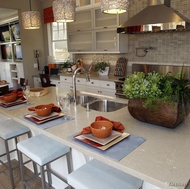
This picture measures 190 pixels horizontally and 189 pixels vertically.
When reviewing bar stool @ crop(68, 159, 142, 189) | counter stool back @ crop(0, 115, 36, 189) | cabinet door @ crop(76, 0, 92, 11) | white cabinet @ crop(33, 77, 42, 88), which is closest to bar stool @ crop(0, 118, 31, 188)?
counter stool back @ crop(0, 115, 36, 189)

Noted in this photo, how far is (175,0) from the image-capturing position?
3.25 m

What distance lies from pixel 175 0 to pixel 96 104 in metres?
2.27

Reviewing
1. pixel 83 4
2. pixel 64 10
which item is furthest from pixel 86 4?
pixel 64 10

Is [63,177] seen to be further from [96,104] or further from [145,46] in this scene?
[145,46]

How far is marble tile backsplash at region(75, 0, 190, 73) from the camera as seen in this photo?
3.25 metres

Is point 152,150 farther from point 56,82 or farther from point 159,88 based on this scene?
point 56,82

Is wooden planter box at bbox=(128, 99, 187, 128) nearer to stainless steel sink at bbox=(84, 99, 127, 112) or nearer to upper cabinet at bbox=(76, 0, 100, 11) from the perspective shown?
stainless steel sink at bbox=(84, 99, 127, 112)

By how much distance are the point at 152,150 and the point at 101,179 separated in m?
0.37

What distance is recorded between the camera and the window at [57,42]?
5387 mm

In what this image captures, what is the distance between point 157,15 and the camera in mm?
2701

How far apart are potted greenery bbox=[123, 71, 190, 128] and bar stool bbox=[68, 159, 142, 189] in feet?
1.43

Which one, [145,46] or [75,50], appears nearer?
[145,46]

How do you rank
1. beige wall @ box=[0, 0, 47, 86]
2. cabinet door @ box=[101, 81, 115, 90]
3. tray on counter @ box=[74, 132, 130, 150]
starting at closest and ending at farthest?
tray on counter @ box=[74, 132, 130, 150], cabinet door @ box=[101, 81, 115, 90], beige wall @ box=[0, 0, 47, 86]

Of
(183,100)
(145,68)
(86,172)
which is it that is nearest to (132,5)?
(145,68)
